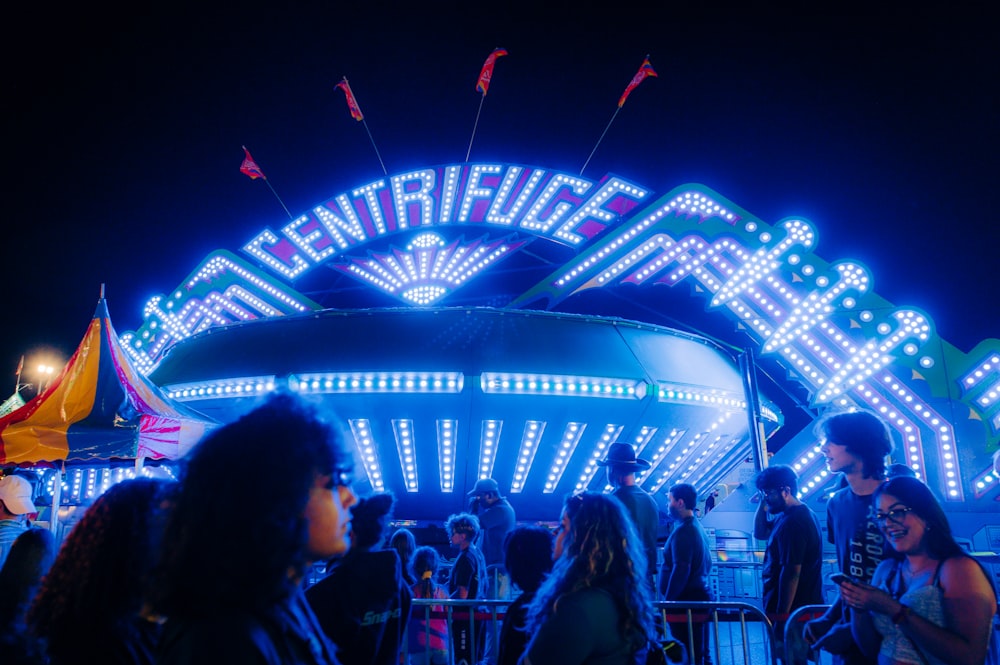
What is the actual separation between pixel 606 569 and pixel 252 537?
2.09 meters

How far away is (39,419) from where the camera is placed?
8859 millimetres

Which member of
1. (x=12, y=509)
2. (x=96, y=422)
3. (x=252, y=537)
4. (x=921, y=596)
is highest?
(x=96, y=422)

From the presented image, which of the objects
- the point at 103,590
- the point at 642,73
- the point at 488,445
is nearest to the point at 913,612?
the point at 103,590

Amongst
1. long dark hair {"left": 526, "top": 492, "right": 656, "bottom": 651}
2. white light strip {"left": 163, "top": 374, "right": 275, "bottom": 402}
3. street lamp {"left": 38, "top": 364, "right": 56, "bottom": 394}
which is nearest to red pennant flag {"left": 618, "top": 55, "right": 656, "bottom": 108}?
white light strip {"left": 163, "top": 374, "right": 275, "bottom": 402}

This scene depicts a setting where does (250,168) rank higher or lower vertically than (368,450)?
higher

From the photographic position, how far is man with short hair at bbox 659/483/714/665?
6.62 meters

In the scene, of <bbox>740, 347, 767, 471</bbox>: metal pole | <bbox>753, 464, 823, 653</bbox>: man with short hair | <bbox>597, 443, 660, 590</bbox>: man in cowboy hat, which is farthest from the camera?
<bbox>740, 347, 767, 471</bbox>: metal pole

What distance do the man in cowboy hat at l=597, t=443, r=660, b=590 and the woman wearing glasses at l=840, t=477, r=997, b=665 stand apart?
10.6 feet

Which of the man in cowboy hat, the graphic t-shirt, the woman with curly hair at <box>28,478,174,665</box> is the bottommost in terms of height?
the woman with curly hair at <box>28,478,174,665</box>

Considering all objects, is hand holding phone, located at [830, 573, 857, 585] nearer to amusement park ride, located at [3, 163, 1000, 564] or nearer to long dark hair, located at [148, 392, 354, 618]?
long dark hair, located at [148, 392, 354, 618]

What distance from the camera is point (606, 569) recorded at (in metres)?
3.33

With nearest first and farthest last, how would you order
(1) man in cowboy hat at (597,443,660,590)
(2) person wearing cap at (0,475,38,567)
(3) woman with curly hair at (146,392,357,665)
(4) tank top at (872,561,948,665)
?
(3) woman with curly hair at (146,392,357,665)
(4) tank top at (872,561,948,665)
(2) person wearing cap at (0,475,38,567)
(1) man in cowboy hat at (597,443,660,590)

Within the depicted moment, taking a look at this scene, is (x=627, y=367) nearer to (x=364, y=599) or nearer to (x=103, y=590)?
(x=364, y=599)

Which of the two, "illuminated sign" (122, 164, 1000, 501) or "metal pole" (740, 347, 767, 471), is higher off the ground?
"illuminated sign" (122, 164, 1000, 501)
